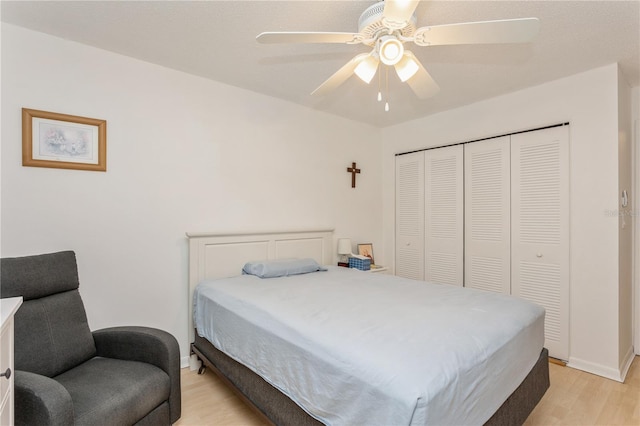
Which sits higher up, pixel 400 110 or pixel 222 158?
pixel 400 110

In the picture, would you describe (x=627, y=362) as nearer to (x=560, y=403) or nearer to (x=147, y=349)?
(x=560, y=403)

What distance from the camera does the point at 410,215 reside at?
4.16m

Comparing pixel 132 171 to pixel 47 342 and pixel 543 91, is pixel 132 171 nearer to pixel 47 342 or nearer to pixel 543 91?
pixel 47 342

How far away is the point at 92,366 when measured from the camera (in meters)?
1.84

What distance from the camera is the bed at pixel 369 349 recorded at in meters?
1.23

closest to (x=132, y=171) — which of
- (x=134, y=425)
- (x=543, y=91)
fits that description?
(x=134, y=425)

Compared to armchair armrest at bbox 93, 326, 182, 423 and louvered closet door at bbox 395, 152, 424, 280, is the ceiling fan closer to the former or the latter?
armchair armrest at bbox 93, 326, 182, 423

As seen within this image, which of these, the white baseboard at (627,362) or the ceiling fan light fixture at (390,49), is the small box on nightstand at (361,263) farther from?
the ceiling fan light fixture at (390,49)

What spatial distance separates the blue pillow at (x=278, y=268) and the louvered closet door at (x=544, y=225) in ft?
6.66

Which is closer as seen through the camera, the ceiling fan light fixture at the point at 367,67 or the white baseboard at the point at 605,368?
the ceiling fan light fixture at the point at 367,67

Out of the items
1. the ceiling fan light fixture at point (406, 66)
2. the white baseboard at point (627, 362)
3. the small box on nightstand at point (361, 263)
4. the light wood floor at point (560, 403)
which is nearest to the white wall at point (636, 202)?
the white baseboard at point (627, 362)

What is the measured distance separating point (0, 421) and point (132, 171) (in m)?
1.83

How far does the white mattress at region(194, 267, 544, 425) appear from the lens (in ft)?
3.97

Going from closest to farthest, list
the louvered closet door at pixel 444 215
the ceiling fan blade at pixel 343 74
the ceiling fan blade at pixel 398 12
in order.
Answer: the ceiling fan blade at pixel 398 12
the ceiling fan blade at pixel 343 74
the louvered closet door at pixel 444 215
